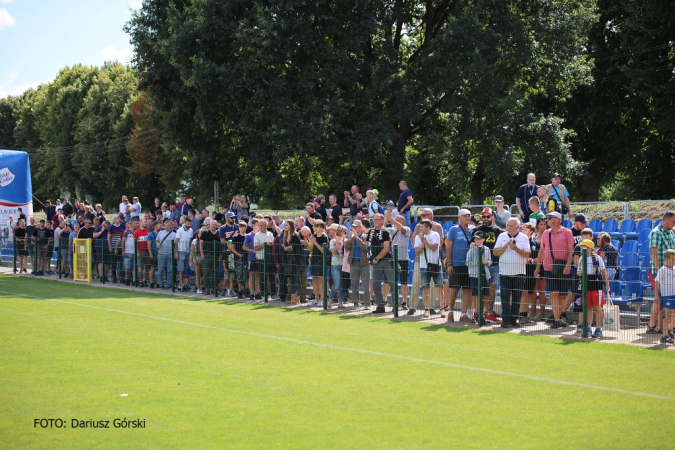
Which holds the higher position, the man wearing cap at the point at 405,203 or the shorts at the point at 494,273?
the man wearing cap at the point at 405,203

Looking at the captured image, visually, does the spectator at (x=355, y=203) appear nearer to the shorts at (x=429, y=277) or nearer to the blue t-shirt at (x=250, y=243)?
the blue t-shirt at (x=250, y=243)

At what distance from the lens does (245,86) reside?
2759cm

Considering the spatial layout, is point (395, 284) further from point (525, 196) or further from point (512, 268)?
point (525, 196)

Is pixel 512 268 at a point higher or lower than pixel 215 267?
higher

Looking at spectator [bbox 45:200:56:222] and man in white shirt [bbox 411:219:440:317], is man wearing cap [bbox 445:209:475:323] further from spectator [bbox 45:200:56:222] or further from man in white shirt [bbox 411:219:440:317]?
spectator [bbox 45:200:56:222]

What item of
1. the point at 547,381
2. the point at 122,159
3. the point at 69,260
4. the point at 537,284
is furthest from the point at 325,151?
the point at 122,159

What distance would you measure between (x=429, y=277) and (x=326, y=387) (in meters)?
7.30

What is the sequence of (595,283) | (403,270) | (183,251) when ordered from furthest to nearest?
(183,251) → (403,270) → (595,283)

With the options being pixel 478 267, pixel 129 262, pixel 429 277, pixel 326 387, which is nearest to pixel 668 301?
pixel 478 267

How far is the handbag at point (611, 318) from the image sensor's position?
1241 cm

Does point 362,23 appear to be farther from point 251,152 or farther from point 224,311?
point 224,311

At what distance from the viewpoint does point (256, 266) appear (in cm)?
1862

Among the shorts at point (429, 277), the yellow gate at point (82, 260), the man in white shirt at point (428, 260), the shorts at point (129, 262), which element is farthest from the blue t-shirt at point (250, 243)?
the yellow gate at point (82, 260)

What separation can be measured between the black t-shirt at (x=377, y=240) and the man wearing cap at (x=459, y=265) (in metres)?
1.68
